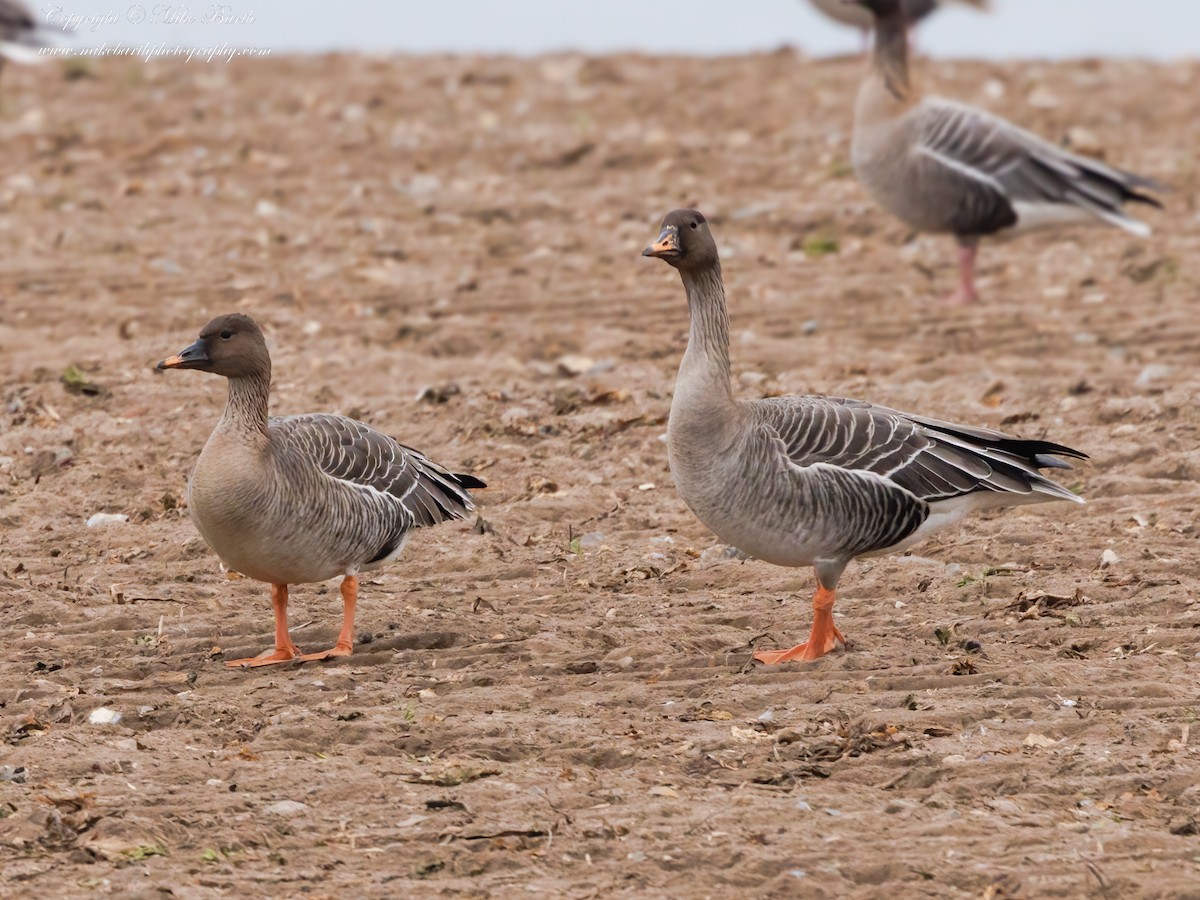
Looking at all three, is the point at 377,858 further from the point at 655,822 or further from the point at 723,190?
the point at 723,190

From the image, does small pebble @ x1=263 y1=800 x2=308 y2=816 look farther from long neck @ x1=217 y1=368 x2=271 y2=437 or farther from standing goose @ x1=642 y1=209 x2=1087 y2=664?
standing goose @ x1=642 y1=209 x2=1087 y2=664

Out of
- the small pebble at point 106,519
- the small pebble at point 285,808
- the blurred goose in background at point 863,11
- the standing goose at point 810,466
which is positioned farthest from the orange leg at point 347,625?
the blurred goose in background at point 863,11

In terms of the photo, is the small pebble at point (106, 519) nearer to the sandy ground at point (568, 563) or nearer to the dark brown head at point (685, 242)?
the sandy ground at point (568, 563)

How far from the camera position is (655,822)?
5.45 metres

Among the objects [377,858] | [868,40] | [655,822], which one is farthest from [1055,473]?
[868,40]

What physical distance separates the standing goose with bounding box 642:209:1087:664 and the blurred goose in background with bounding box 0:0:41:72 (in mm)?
14278

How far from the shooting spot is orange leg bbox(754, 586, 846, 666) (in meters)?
6.98

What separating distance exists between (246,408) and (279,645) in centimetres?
101

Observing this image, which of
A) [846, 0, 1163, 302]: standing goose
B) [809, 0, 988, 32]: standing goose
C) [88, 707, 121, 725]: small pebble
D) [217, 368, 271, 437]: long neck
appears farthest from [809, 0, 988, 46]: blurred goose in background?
[88, 707, 121, 725]: small pebble

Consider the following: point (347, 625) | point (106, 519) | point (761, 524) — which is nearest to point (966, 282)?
point (761, 524)

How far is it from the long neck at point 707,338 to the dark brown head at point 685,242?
67 millimetres

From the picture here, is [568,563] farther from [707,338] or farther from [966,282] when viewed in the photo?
[966,282]

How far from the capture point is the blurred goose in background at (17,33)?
63.4 feet

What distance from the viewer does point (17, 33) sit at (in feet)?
64.1
